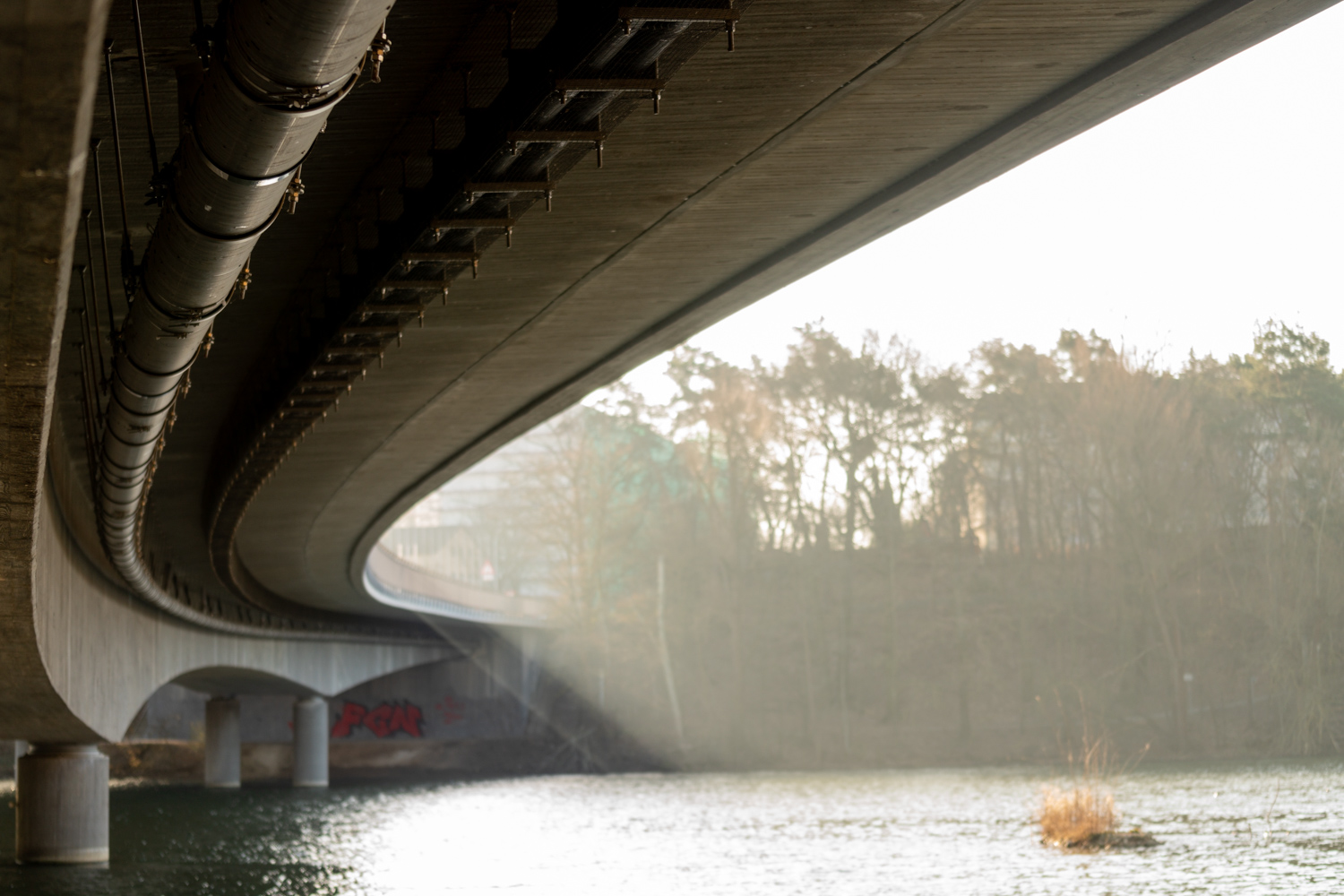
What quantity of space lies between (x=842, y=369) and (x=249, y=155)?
69082mm

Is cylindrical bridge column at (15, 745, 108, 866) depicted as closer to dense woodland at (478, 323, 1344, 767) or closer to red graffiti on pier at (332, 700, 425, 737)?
dense woodland at (478, 323, 1344, 767)

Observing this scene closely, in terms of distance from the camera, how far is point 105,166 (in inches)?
430

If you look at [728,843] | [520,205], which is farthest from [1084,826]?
[520,205]

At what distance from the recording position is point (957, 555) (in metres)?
72.0

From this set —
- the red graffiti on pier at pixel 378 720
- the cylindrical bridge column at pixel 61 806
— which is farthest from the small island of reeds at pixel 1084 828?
the red graffiti on pier at pixel 378 720

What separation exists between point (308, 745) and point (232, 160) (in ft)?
185

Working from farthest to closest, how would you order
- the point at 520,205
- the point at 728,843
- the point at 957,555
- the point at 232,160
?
1. the point at 957,555
2. the point at 728,843
3. the point at 520,205
4. the point at 232,160

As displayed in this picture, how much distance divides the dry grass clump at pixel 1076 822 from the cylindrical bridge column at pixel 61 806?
55.7 ft

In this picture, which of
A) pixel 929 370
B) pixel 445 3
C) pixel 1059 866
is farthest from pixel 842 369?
pixel 445 3

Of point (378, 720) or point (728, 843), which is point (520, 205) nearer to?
point (728, 843)

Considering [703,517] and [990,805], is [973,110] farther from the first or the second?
[703,517]

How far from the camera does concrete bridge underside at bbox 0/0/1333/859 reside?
642cm

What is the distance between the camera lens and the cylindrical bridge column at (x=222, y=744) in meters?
56.0

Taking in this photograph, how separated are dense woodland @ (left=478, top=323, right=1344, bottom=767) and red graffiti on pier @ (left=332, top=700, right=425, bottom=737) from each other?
996 centimetres
